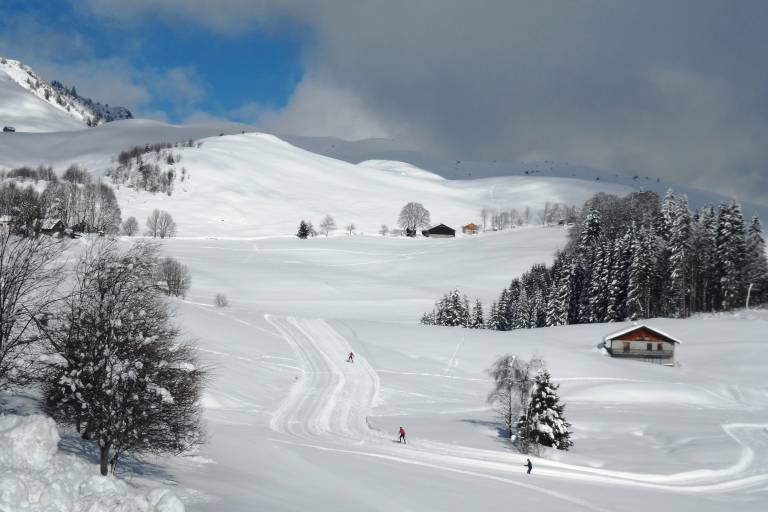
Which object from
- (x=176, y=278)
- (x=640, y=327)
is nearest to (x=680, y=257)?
(x=640, y=327)

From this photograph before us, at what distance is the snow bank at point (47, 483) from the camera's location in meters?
9.63

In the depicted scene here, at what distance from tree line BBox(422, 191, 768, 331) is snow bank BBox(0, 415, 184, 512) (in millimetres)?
78787

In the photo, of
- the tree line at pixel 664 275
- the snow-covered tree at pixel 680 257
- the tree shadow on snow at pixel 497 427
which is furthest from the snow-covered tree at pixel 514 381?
the snow-covered tree at pixel 680 257

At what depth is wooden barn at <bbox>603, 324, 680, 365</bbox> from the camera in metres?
69.6

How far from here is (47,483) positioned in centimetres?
1009

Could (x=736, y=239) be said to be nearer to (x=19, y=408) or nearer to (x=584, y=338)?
(x=584, y=338)

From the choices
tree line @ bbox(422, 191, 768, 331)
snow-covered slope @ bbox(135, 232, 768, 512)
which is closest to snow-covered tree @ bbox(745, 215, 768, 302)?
tree line @ bbox(422, 191, 768, 331)

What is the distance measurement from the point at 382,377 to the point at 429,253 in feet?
306

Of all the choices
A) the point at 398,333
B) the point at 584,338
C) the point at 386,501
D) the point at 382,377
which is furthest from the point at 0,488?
the point at 584,338

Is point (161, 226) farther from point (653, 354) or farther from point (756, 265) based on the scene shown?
point (756, 265)

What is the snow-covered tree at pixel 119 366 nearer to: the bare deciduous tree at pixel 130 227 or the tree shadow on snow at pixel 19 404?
the tree shadow on snow at pixel 19 404

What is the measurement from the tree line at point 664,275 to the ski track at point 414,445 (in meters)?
38.2

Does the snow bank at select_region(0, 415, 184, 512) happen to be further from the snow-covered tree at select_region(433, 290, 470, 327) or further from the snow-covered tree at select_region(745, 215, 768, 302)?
the snow-covered tree at select_region(745, 215, 768, 302)

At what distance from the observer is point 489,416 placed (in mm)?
46562
